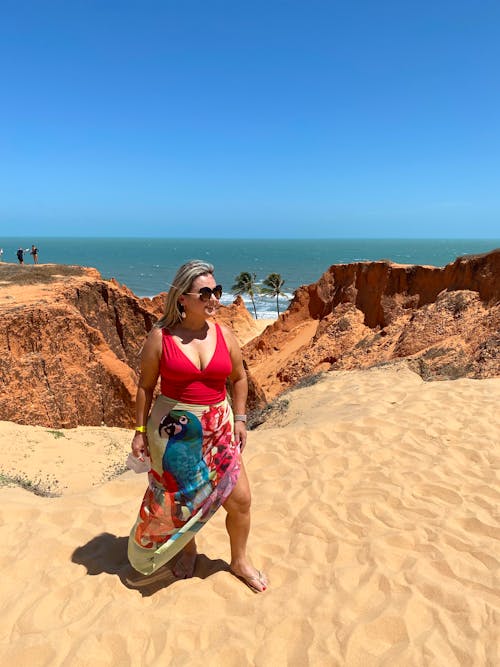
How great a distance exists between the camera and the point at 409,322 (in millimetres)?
15984

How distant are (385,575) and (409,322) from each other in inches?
544

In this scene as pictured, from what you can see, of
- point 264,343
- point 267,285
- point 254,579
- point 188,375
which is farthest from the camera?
point 267,285

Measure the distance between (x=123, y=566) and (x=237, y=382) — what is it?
1577 mm

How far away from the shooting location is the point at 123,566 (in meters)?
3.32

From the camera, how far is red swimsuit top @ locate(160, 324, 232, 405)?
2787mm

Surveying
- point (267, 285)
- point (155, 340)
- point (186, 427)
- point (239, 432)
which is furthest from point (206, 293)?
point (267, 285)

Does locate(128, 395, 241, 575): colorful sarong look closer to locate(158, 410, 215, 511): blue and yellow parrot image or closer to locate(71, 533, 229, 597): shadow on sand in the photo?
locate(158, 410, 215, 511): blue and yellow parrot image

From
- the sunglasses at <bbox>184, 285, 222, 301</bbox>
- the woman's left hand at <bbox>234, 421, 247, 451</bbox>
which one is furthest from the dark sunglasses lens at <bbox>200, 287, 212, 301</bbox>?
the woman's left hand at <bbox>234, 421, 247, 451</bbox>

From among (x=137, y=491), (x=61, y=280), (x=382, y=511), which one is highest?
(x=61, y=280)

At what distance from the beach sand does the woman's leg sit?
85mm


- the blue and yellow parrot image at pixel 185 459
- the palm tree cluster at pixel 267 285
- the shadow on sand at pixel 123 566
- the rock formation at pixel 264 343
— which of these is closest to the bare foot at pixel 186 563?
the shadow on sand at pixel 123 566

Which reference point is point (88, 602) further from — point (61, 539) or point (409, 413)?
point (409, 413)

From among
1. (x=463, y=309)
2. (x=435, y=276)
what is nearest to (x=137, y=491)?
(x=463, y=309)

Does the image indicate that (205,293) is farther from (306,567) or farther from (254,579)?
(306,567)
